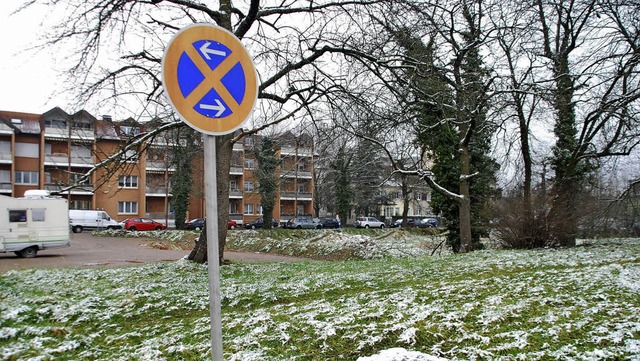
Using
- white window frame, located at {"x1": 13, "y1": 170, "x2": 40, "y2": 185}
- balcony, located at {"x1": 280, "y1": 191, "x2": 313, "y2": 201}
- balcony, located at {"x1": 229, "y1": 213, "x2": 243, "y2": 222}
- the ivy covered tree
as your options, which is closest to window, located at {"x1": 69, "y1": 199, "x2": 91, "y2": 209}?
white window frame, located at {"x1": 13, "y1": 170, "x2": 40, "y2": 185}

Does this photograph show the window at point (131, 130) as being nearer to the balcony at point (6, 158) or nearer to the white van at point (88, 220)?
the white van at point (88, 220)

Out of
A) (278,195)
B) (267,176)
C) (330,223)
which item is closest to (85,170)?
(267,176)

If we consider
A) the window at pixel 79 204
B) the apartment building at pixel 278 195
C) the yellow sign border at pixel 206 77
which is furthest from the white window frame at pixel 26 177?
the yellow sign border at pixel 206 77

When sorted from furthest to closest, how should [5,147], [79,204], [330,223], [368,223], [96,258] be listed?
[368,223]
[330,223]
[79,204]
[5,147]
[96,258]

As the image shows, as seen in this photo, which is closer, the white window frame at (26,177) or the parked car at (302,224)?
the white window frame at (26,177)

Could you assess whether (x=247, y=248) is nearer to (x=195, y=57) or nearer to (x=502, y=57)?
(x=502, y=57)

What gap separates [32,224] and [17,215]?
0.65 meters

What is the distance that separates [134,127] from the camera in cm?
1169

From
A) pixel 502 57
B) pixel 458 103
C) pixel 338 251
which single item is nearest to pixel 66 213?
pixel 338 251

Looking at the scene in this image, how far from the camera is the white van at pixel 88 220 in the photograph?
38594 millimetres

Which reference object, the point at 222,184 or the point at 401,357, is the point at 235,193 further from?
the point at 401,357

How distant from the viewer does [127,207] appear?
50094 mm

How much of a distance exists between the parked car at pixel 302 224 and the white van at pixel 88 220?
57.7ft

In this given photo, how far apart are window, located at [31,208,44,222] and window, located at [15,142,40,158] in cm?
3248
